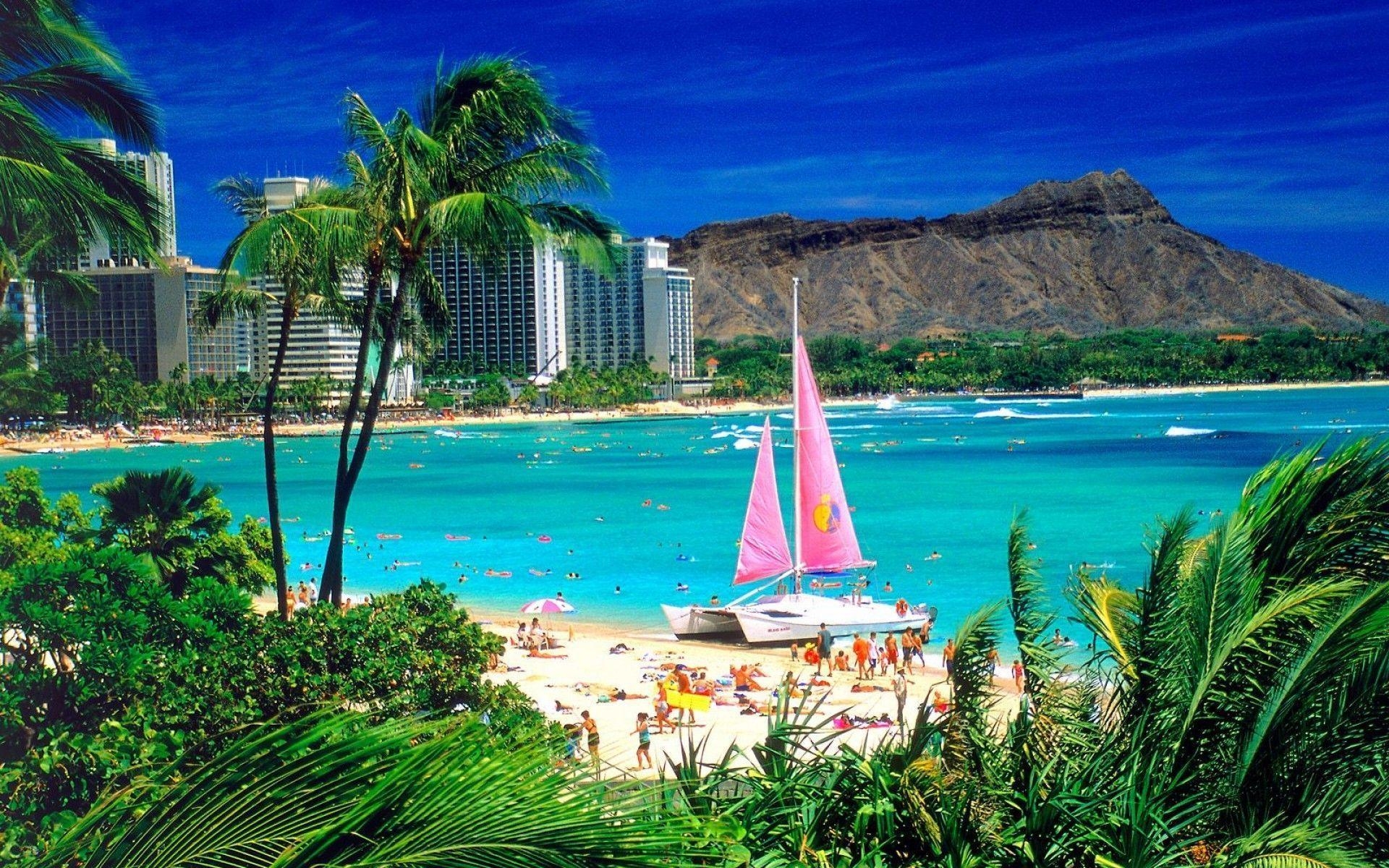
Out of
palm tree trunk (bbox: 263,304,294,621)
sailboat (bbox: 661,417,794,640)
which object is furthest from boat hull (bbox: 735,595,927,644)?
palm tree trunk (bbox: 263,304,294,621)

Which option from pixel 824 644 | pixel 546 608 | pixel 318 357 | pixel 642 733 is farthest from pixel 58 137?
pixel 318 357

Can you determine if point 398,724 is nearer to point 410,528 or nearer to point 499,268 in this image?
point 499,268

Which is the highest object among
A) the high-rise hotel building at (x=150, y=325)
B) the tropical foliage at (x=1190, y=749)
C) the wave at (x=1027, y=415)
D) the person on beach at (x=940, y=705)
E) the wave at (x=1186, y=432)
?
the high-rise hotel building at (x=150, y=325)

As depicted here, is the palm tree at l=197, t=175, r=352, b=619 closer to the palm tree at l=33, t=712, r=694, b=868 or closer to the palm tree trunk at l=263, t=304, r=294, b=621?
the palm tree trunk at l=263, t=304, r=294, b=621

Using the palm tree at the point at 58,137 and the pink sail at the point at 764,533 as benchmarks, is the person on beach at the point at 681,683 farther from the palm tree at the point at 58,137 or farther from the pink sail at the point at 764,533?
the palm tree at the point at 58,137

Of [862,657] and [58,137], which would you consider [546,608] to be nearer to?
[862,657]

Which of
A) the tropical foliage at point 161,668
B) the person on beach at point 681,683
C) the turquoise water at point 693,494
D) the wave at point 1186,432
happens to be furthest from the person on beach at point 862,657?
the wave at point 1186,432
